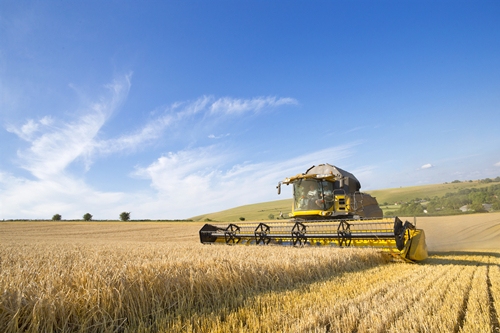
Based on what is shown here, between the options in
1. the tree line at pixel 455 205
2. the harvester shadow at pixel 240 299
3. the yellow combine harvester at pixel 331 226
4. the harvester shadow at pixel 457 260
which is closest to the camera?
the harvester shadow at pixel 240 299

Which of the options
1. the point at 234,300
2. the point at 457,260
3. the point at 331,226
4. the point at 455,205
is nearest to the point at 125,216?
the point at 331,226

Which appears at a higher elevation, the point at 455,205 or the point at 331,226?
the point at 331,226

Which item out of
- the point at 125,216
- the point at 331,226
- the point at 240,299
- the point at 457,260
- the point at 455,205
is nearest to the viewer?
the point at 240,299

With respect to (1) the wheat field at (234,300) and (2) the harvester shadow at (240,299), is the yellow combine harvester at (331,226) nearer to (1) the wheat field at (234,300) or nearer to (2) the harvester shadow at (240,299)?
(1) the wheat field at (234,300)

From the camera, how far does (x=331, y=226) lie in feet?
28.0

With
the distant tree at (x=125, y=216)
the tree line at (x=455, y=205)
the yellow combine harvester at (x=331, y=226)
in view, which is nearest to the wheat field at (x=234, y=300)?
the yellow combine harvester at (x=331, y=226)

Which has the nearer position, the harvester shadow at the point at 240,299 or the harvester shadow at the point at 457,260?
the harvester shadow at the point at 240,299

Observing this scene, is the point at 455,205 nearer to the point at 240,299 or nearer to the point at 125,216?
the point at 240,299

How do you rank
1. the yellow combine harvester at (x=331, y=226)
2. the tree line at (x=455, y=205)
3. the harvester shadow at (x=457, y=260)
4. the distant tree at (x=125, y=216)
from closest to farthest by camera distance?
the harvester shadow at (x=457, y=260)
the yellow combine harvester at (x=331, y=226)
the tree line at (x=455, y=205)
the distant tree at (x=125, y=216)

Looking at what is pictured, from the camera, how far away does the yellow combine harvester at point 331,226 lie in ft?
23.1

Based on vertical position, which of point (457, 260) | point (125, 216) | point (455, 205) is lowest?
point (455, 205)

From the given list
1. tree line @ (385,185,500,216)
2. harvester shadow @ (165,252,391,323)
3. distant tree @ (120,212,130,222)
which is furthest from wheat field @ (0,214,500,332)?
distant tree @ (120,212,130,222)

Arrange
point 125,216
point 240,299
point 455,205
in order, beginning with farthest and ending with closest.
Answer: point 125,216, point 455,205, point 240,299

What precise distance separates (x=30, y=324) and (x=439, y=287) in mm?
4504
